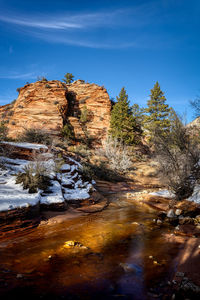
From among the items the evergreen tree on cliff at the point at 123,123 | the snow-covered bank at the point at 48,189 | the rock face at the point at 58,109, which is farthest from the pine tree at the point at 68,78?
the snow-covered bank at the point at 48,189

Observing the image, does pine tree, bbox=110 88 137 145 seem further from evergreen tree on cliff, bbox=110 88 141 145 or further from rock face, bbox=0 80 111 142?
rock face, bbox=0 80 111 142

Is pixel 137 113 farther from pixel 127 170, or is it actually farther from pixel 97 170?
pixel 97 170

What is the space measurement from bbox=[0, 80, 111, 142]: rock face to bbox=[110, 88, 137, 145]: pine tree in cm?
291

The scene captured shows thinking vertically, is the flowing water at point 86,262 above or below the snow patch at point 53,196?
below

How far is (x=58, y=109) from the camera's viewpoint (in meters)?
27.9

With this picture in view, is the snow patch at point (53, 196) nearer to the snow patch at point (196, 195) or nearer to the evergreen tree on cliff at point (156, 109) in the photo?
the snow patch at point (196, 195)

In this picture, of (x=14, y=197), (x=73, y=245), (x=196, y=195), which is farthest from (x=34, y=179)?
(x=196, y=195)

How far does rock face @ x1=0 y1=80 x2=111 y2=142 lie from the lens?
2645 centimetres

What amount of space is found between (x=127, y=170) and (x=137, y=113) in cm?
1872

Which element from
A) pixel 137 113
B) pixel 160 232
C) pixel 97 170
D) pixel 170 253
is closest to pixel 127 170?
pixel 97 170

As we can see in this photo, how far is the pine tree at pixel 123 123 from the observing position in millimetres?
26334

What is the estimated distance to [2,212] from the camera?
452cm

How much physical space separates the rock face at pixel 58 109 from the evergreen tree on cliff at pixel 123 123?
2.91 metres

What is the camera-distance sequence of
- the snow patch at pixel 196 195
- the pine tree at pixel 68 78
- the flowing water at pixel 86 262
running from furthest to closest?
the pine tree at pixel 68 78 → the snow patch at pixel 196 195 → the flowing water at pixel 86 262
